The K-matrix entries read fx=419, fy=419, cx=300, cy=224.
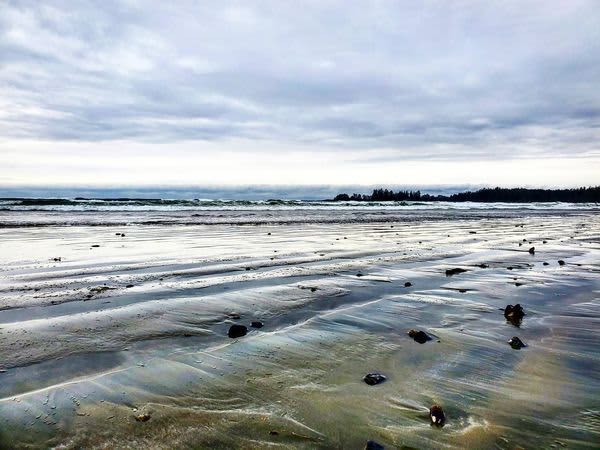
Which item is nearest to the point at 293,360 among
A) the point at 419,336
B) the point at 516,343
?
the point at 419,336

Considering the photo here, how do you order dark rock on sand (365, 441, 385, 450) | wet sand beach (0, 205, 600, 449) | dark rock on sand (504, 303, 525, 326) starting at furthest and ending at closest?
1. dark rock on sand (504, 303, 525, 326)
2. wet sand beach (0, 205, 600, 449)
3. dark rock on sand (365, 441, 385, 450)

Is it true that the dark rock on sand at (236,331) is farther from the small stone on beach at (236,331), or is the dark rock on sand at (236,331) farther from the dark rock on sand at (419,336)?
the dark rock on sand at (419,336)

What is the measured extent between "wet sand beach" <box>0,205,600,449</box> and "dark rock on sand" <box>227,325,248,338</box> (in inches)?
2.5

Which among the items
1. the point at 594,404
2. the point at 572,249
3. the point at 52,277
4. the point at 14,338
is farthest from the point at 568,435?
the point at 572,249

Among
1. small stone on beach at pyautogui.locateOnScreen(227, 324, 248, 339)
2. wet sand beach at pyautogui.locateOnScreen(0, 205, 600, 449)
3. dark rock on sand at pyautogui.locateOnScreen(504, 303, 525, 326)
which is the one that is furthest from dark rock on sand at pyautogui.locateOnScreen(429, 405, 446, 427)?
dark rock on sand at pyautogui.locateOnScreen(504, 303, 525, 326)

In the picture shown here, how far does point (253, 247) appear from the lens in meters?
9.65

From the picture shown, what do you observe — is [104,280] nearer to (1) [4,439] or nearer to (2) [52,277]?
(2) [52,277]

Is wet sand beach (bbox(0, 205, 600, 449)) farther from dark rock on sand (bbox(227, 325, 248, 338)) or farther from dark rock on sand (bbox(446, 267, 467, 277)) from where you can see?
dark rock on sand (bbox(446, 267, 467, 277))

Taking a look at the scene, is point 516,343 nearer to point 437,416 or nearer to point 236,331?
point 437,416

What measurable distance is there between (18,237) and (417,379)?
12.2 m

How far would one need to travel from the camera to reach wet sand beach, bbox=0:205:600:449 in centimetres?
205

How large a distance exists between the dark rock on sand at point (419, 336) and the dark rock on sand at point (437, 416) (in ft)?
3.81

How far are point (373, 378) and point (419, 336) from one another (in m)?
0.92

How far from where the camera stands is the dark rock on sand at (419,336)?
3.34 meters
